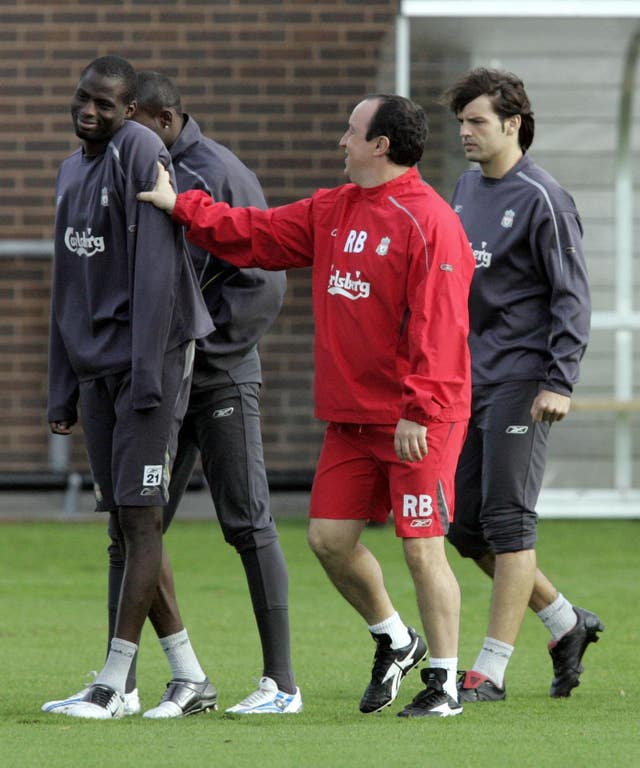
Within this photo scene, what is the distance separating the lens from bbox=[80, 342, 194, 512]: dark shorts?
497cm

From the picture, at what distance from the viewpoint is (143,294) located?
16.1ft

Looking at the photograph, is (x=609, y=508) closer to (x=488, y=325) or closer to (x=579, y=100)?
(x=579, y=100)

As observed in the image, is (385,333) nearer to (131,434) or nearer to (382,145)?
(382,145)

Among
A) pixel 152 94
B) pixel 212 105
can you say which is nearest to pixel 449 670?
pixel 152 94

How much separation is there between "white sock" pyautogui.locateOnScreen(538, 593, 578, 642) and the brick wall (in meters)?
5.87

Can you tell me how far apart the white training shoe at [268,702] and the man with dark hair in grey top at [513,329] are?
2.19ft

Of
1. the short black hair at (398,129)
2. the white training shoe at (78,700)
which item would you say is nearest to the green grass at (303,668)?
the white training shoe at (78,700)

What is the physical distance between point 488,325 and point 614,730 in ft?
4.98

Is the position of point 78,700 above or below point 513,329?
below

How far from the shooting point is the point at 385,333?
16.7 ft

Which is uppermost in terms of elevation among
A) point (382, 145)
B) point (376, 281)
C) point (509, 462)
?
point (382, 145)

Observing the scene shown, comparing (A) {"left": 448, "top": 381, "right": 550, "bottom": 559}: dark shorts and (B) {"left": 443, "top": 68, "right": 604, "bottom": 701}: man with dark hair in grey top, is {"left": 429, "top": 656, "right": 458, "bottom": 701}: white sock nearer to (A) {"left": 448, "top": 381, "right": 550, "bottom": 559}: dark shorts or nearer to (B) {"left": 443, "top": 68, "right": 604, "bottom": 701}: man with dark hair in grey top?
(B) {"left": 443, "top": 68, "right": 604, "bottom": 701}: man with dark hair in grey top

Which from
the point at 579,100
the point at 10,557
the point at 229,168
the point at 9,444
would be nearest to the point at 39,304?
the point at 9,444

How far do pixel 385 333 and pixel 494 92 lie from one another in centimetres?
110
